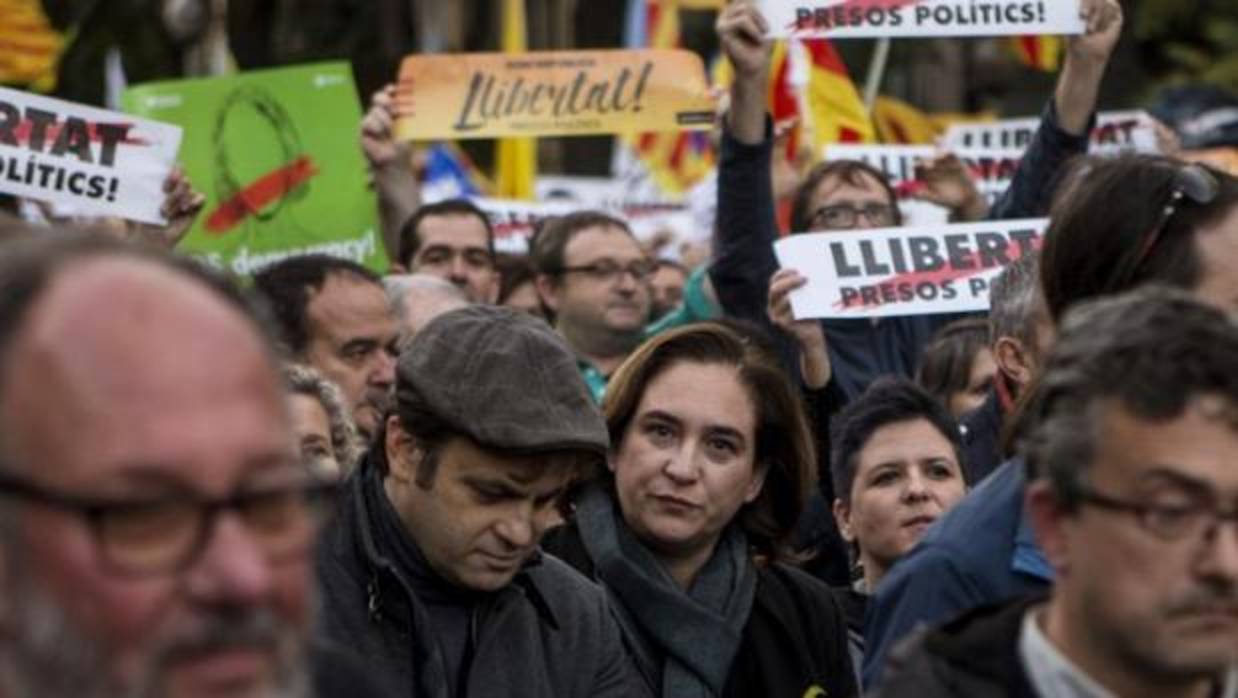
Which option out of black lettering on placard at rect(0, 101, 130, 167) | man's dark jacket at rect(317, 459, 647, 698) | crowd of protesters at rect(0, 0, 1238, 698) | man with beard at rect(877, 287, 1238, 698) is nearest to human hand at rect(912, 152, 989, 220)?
crowd of protesters at rect(0, 0, 1238, 698)

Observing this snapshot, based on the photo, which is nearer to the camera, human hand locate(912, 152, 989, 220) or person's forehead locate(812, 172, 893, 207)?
person's forehead locate(812, 172, 893, 207)

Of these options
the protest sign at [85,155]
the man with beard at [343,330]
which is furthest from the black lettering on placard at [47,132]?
the man with beard at [343,330]

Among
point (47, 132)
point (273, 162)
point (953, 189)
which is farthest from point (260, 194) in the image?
point (47, 132)

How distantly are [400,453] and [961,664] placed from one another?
2293 millimetres

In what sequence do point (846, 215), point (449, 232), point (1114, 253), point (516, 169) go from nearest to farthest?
1. point (1114, 253)
2. point (846, 215)
3. point (449, 232)
4. point (516, 169)

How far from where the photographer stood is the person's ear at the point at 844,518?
294 inches

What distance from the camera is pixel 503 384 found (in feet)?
18.5

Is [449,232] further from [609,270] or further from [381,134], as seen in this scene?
[609,270]

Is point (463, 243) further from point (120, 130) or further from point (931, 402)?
point (931, 402)

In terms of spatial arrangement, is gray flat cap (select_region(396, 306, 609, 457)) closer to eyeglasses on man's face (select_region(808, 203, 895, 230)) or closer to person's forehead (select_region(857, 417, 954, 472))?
person's forehead (select_region(857, 417, 954, 472))

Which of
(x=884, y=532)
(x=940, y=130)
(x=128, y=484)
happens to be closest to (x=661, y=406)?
(x=884, y=532)

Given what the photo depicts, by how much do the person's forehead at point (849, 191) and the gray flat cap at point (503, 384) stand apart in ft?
14.1

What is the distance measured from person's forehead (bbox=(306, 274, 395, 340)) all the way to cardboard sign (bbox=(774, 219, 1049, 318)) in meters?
1.05

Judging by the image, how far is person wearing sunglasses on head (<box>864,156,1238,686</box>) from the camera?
14.2 ft
